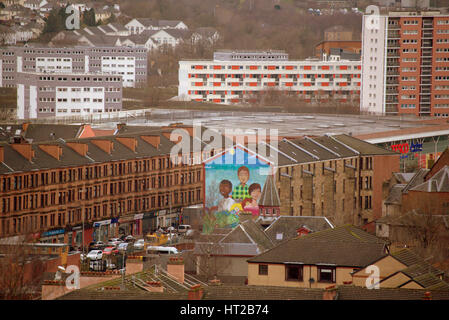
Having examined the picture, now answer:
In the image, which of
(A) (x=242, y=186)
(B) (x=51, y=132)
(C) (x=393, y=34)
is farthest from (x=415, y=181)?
(C) (x=393, y=34)

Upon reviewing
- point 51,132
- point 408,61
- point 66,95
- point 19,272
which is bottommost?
point 19,272

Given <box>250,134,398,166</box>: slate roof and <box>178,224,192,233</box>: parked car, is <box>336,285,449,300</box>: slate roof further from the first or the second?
<box>250,134,398,166</box>: slate roof

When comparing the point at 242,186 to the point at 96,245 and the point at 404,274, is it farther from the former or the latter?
the point at 404,274

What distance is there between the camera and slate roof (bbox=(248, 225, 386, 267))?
56.2 ft

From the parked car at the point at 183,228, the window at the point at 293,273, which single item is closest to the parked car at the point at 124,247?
the parked car at the point at 183,228

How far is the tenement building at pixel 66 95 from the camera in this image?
6291 centimetres

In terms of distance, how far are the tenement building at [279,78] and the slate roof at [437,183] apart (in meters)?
49.6

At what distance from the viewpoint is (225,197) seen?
3183 cm

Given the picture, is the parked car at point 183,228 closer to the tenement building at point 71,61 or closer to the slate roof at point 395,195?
the slate roof at point 395,195

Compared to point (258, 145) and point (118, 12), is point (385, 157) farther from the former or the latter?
point (118, 12)

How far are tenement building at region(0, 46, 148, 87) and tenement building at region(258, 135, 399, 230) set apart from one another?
48.1m

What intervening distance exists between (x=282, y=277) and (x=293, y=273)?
0.53 feet

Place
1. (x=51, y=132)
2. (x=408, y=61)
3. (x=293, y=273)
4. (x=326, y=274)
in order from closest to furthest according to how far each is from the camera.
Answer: (x=326, y=274) → (x=293, y=273) → (x=51, y=132) → (x=408, y=61)

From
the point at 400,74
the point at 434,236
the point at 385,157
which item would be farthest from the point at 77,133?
the point at 400,74
